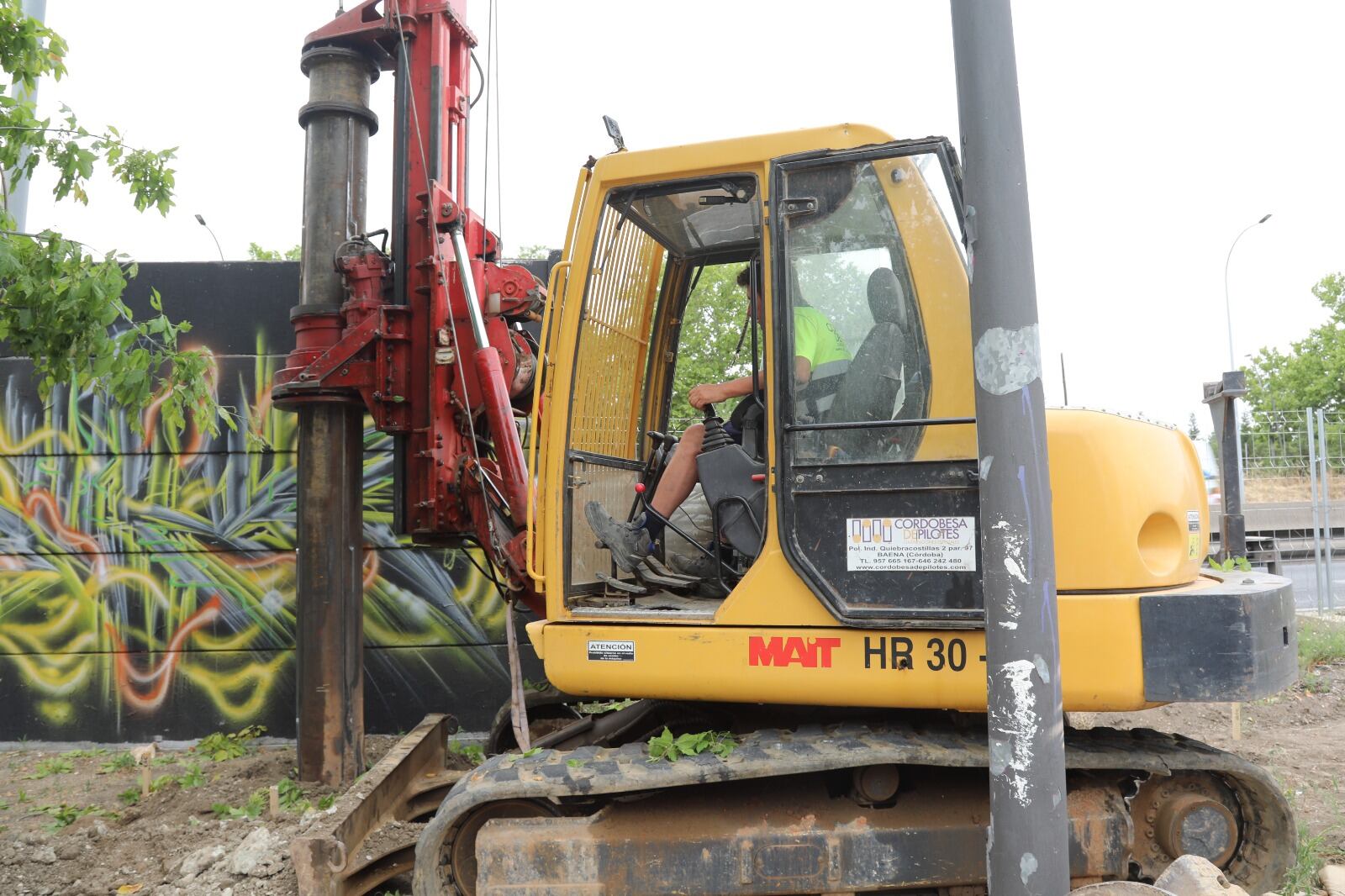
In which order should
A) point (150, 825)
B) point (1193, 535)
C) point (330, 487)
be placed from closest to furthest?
point (1193, 535), point (150, 825), point (330, 487)

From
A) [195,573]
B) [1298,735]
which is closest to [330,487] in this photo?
[195,573]

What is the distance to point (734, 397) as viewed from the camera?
3852 millimetres

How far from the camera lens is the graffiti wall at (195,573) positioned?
702 centimetres

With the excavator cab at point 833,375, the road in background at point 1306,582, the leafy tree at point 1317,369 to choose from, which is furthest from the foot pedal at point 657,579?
the leafy tree at point 1317,369

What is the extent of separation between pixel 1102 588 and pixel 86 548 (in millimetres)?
7013

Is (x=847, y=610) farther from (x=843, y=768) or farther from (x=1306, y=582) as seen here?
(x=1306, y=582)

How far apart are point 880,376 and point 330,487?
11.8ft

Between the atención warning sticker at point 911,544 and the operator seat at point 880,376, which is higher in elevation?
the operator seat at point 880,376

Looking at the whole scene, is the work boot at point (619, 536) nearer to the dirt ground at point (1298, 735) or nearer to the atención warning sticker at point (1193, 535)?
the atención warning sticker at point (1193, 535)

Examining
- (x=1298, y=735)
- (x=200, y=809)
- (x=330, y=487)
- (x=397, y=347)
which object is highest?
(x=397, y=347)

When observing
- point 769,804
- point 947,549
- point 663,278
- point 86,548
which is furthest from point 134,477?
point 947,549

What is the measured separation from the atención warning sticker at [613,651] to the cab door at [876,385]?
680 millimetres

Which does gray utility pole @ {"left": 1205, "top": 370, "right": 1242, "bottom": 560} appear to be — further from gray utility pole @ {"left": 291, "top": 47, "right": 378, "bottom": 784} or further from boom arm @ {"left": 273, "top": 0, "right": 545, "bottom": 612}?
gray utility pole @ {"left": 291, "top": 47, "right": 378, "bottom": 784}

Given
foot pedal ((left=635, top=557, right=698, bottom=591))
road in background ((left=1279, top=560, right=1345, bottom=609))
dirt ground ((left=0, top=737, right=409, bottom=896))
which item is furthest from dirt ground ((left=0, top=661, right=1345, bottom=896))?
road in background ((left=1279, top=560, right=1345, bottom=609))
